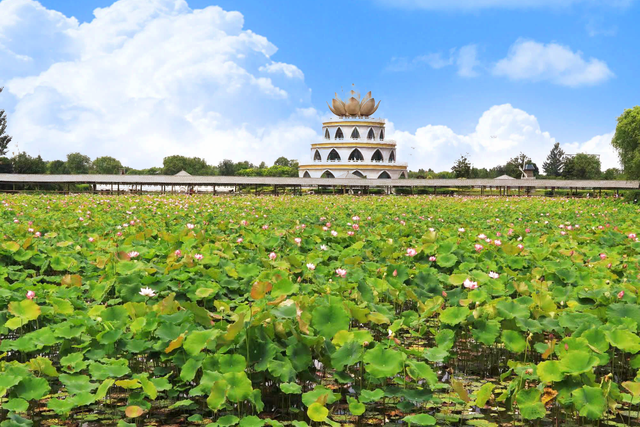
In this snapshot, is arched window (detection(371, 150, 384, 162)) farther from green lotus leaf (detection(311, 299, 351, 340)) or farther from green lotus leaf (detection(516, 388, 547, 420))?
green lotus leaf (detection(516, 388, 547, 420))

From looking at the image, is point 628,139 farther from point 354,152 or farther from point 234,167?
point 234,167

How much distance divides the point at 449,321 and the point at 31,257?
5163 millimetres

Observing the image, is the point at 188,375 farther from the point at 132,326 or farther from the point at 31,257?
the point at 31,257

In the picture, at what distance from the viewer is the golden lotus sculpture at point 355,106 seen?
67.5 m

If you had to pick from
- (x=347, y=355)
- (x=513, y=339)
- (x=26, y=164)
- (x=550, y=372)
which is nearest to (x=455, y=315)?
(x=513, y=339)

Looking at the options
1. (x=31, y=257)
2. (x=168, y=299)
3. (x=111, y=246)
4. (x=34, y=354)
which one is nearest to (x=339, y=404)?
(x=168, y=299)

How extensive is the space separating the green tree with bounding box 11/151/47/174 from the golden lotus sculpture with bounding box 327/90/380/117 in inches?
1503

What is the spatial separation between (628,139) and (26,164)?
208 ft

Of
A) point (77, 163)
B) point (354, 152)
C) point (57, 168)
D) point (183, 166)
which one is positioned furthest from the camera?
point (77, 163)

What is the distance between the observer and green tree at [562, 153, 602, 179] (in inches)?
3298

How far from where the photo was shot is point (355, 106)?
2655 inches

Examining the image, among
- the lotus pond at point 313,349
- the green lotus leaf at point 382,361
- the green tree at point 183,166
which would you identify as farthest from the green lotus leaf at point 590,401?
the green tree at point 183,166

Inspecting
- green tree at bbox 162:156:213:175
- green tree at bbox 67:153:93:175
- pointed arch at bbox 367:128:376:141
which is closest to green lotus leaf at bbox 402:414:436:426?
pointed arch at bbox 367:128:376:141

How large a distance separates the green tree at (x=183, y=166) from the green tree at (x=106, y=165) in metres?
10.4
